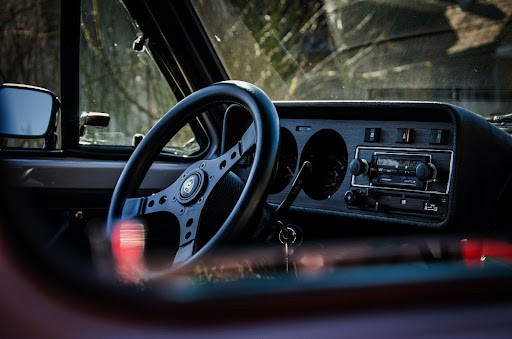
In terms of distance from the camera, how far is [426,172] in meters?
2.79

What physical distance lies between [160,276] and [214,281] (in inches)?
8.0

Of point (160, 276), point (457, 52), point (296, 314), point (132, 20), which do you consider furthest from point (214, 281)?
point (132, 20)

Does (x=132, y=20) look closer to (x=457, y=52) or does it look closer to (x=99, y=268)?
(x=457, y=52)

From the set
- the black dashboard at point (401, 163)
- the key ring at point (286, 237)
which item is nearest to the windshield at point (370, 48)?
the black dashboard at point (401, 163)

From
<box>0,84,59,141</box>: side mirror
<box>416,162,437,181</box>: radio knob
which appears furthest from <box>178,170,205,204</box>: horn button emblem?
<box>416,162,437,181</box>: radio knob

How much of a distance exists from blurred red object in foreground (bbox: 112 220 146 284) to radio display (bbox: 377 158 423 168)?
1.14 meters

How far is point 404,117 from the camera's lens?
2.99 m

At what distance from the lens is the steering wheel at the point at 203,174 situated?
1.90 m

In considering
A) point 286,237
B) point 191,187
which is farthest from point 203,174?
point 286,237

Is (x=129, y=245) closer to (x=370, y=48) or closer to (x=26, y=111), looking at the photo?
(x=26, y=111)

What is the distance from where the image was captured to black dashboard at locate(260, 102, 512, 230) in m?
2.77

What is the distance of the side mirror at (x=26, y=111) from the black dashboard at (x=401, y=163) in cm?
101

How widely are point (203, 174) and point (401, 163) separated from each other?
41.4 inches

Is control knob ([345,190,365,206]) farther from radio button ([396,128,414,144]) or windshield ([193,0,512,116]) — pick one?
windshield ([193,0,512,116])
